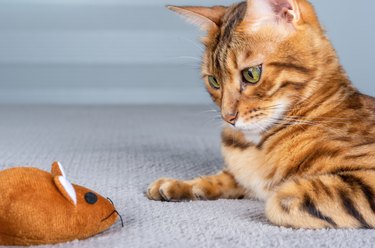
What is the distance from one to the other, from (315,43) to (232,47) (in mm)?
185

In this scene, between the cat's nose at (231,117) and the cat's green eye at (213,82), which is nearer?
the cat's nose at (231,117)

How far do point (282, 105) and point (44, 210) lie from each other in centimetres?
58

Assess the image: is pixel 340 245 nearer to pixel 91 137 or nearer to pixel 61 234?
pixel 61 234

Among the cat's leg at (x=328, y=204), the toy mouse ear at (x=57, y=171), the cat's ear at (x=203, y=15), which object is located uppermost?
the cat's ear at (x=203, y=15)

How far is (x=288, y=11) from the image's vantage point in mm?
1502

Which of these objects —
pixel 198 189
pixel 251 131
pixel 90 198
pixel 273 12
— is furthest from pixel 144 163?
pixel 90 198

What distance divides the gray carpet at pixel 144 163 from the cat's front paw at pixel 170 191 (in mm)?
33

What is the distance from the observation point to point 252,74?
1.46 m

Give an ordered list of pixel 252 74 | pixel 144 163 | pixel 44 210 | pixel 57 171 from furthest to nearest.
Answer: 1. pixel 144 163
2. pixel 252 74
3. pixel 57 171
4. pixel 44 210

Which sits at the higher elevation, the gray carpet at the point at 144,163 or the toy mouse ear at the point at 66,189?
the toy mouse ear at the point at 66,189

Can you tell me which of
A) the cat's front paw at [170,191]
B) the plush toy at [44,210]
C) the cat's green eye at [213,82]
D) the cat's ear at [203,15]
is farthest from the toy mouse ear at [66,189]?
the cat's ear at [203,15]

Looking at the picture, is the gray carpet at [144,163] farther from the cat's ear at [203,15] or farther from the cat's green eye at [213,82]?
the cat's ear at [203,15]

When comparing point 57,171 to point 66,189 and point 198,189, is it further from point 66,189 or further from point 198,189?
point 198,189

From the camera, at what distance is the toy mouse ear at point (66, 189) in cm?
118
